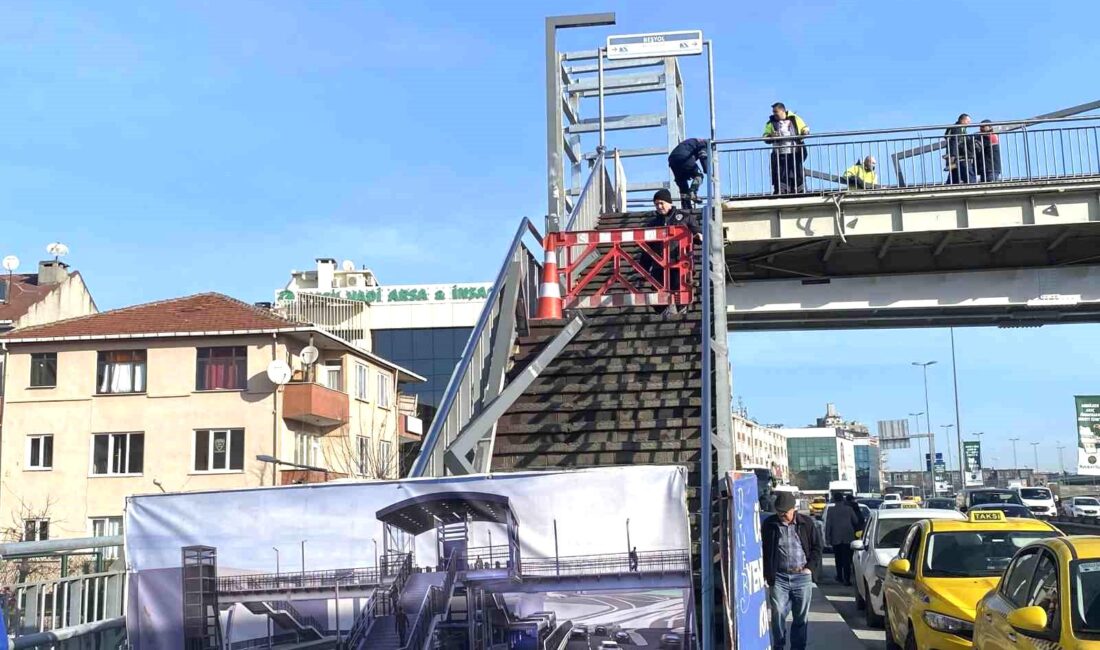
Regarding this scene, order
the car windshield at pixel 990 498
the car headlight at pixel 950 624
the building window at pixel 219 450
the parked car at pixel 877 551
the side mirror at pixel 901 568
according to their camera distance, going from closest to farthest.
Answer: the car headlight at pixel 950 624 → the side mirror at pixel 901 568 → the parked car at pixel 877 551 → the car windshield at pixel 990 498 → the building window at pixel 219 450

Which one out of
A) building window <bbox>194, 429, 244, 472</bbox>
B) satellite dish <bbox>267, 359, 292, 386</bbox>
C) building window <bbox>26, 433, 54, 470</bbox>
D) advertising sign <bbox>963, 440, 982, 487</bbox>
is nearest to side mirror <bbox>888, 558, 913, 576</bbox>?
satellite dish <bbox>267, 359, 292, 386</bbox>

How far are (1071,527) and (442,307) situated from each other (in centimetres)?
4436

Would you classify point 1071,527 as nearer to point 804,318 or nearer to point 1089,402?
point 804,318

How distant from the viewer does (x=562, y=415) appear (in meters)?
11.1

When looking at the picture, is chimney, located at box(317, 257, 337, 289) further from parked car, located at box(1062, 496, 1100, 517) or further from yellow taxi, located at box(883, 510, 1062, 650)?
yellow taxi, located at box(883, 510, 1062, 650)

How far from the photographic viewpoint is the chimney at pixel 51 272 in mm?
55781

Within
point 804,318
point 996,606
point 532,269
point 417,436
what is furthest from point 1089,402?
point 996,606

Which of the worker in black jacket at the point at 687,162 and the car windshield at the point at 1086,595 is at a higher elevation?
the worker in black jacket at the point at 687,162

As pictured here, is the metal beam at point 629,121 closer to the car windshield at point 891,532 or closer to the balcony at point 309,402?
the car windshield at point 891,532

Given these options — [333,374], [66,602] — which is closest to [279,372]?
[333,374]

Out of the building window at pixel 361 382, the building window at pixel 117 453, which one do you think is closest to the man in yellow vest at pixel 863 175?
the building window at pixel 361 382

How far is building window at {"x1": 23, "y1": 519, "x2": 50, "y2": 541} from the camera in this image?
40281 millimetres

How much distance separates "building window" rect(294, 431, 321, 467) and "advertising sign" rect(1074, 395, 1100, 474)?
35873 mm

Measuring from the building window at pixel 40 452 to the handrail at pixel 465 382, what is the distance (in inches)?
1526
